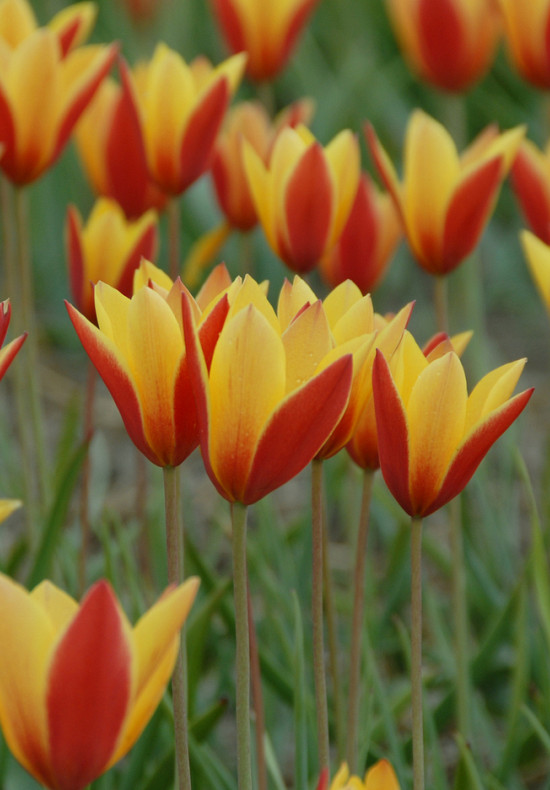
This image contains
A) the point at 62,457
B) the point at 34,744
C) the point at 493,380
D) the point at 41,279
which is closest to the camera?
the point at 34,744

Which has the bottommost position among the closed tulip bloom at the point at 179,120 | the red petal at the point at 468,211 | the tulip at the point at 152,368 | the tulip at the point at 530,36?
the tulip at the point at 152,368

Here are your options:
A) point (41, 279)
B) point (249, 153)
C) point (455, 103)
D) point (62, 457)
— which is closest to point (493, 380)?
point (249, 153)

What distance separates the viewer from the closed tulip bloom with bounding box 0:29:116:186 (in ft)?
2.89

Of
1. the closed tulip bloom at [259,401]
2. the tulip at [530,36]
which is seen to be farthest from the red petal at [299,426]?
the tulip at [530,36]

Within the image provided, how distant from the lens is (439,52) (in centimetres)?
125

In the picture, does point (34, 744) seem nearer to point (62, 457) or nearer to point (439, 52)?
point (62, 457)

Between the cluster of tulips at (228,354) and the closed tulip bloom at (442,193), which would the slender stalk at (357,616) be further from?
the closed tulip bloom at (442,193)

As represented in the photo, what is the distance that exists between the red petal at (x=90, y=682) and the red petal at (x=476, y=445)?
193 millimetres

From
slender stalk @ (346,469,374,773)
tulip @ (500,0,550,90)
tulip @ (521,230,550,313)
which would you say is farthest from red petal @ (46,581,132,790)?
tulip @ (500,0,550,90)

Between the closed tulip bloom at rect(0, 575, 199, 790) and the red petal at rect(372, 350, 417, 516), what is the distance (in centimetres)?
14

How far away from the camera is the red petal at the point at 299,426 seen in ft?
1.61

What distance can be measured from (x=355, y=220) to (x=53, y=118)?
0.26 m

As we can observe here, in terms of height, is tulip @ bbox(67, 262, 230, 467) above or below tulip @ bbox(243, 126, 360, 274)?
below

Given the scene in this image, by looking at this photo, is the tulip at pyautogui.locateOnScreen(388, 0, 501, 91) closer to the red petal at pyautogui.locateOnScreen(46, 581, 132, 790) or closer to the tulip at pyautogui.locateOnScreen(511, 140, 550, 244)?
the tulip at pyautogui.locateOnScreen(511, 140, 550, 244)
